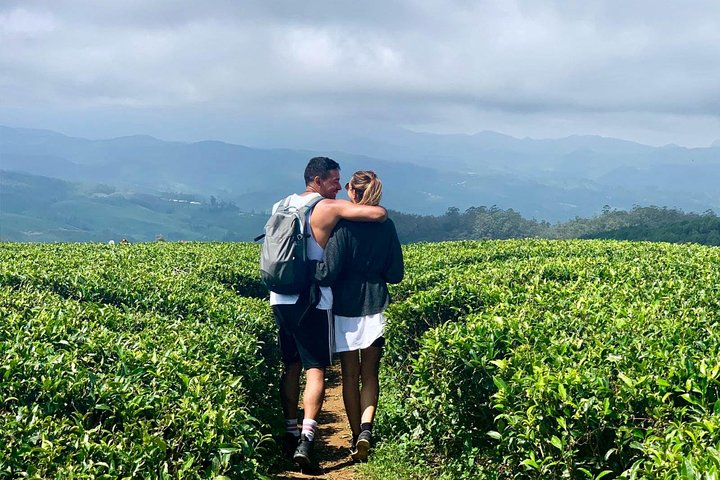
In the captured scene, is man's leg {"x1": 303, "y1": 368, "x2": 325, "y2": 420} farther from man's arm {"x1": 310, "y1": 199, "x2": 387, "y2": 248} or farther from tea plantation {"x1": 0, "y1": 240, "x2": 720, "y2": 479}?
man's arm {"x1": 310, "y1": 199, "x2": 387, "y2": 248}

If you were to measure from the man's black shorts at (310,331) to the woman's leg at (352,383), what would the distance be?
0.66 ft

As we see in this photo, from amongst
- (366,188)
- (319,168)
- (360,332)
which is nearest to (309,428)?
(360,332)

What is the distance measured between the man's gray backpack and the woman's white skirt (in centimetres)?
59

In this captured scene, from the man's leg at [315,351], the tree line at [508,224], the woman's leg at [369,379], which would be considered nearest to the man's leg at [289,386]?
the man's leg at [315,351]

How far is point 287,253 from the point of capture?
6348 mm

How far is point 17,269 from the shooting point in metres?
9.92

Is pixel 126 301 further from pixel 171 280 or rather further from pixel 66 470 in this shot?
pixel 66 470

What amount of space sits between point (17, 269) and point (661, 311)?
8566 mm

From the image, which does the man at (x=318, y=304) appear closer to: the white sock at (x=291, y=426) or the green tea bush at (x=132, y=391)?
the white sock at (x=291, y=426)

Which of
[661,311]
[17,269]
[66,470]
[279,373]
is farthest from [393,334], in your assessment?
[17,269]

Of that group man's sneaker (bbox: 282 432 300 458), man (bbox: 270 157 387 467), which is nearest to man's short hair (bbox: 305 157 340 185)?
man (bbox: 270 157 387 467)

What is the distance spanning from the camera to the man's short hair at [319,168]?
659cm

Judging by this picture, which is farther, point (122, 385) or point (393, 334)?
point (393, 334)

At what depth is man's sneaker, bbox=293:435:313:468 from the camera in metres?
6.16
